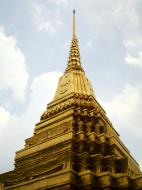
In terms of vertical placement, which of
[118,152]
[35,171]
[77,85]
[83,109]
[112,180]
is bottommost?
[112,180]

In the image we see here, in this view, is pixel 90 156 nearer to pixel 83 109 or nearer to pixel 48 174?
pixel 48 174

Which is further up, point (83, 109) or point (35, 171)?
point (83, 109)

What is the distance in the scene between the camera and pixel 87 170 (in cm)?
1574

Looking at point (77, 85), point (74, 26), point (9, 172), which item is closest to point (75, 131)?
point (9, 172)

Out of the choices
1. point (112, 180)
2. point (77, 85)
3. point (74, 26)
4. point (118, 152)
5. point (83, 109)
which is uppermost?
point (74, 26)

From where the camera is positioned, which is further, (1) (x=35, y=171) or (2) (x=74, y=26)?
(2) (x=74, y=26)

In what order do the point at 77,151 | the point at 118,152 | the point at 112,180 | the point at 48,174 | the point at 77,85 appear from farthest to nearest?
the point at 77,85 → the point at 118,152 → the point at 77,151 → the point at 48,174 → the point at 112,180

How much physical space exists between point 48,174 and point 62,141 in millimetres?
2180

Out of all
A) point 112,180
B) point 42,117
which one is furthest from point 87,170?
point 42,117

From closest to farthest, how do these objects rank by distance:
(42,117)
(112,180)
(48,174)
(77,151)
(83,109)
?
(112,180) < (48,174) < (77,151) < (83,109) < (42,117)

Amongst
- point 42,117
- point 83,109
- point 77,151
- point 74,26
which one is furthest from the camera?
point 74,26

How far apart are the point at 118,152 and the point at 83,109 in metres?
3.85

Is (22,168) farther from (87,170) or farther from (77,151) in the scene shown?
(87,170)

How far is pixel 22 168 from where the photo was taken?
19.5 meters
